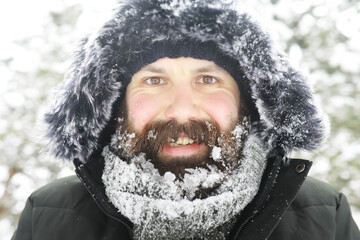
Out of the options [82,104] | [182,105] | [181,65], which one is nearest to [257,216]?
[182,105]

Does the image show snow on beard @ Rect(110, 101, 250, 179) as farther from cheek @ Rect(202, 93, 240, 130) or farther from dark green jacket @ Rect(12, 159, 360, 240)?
dark green jacket @ Rect(12, 159, 360, 240)

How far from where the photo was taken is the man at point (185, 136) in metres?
1.54

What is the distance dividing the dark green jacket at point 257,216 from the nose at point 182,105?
52 centimetres

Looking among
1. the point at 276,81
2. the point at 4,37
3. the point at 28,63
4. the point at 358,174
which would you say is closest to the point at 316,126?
the point at 276,81

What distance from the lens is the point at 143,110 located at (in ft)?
5.67

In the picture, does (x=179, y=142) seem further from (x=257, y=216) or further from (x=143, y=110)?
(x=257, y=216)

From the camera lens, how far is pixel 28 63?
5211mm

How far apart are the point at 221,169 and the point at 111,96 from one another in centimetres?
75

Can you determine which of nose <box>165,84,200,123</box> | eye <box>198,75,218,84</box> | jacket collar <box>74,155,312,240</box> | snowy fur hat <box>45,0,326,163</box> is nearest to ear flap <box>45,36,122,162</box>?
snowy fur hat <box>45,0,326,163</box>

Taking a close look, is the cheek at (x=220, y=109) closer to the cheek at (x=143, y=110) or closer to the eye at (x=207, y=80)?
the eye at (x=207, y=80)

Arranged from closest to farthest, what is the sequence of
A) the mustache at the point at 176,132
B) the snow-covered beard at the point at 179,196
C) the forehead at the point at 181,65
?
the snow-covered beard at the point at 179,196 < the mustache at the point at 176,132 < the forehead at the point at 181,65

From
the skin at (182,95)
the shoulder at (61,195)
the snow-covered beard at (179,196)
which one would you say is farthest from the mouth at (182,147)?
the shoulder at (61,195)

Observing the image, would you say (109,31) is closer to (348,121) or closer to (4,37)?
(348,121)

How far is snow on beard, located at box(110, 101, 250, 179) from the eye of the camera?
1622 mm
